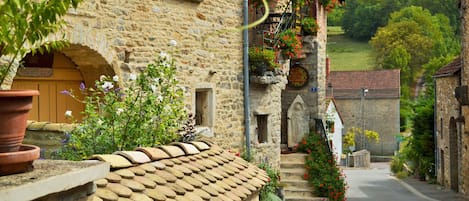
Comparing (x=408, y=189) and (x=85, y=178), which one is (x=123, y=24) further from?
(x=408, y=189)

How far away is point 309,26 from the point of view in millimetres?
18062

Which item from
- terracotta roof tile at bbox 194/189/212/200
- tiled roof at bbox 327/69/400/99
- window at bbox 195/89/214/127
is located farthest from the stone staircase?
tiled roof at bbox 327/69/400/99

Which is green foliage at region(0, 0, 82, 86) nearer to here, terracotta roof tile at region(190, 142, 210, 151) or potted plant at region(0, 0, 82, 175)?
potted plant at region(0, 0, 82, 175)

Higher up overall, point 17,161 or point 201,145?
point 17,161

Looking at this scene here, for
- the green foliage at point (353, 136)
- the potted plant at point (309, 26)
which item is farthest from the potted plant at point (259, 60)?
the green foliage at point (353, 136)

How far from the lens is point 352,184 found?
2506 centimetres

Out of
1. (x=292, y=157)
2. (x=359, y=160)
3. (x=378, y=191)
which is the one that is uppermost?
(x=292, y=157)

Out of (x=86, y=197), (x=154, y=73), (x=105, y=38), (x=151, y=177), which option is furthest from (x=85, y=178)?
(x=105, y=38)

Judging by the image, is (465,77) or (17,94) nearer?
(17,94)

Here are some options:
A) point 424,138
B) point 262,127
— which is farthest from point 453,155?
point 262,127

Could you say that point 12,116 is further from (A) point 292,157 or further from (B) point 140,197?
(A) point 292,157

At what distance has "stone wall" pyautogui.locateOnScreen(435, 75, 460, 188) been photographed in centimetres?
2086

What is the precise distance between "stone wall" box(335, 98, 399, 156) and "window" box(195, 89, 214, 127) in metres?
38.2

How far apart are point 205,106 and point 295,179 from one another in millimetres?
5198
